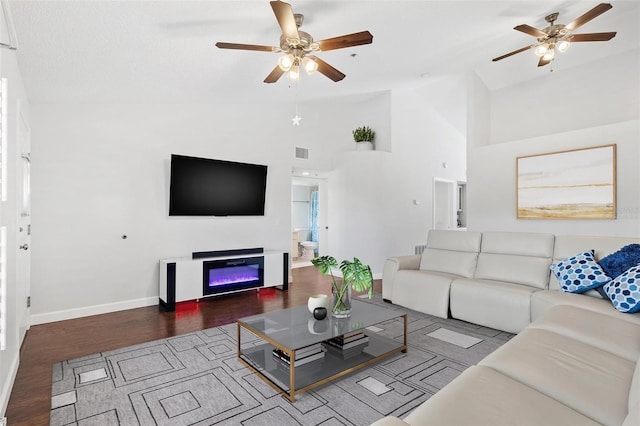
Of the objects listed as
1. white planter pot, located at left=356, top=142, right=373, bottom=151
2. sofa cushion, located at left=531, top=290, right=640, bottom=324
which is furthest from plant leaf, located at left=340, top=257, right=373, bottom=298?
white planter pot, located at left=356, top=142, right=373, bottom=151

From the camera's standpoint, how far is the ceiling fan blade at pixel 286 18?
2225 millimetres

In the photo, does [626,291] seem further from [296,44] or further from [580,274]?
[296,44]

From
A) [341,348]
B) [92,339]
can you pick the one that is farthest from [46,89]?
[341,348]

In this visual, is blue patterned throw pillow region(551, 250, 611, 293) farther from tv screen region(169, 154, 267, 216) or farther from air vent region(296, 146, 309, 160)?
air vent region(296, 146, 309, 160)

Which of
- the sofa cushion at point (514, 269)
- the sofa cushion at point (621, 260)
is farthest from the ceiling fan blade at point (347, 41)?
the sofa cushion at point (621, 260)

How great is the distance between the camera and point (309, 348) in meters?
2.43

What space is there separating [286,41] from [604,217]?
4.28 meters

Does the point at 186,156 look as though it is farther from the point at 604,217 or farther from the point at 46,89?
the point at 604,217

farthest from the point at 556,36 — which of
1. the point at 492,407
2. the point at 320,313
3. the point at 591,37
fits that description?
the point at 492,407

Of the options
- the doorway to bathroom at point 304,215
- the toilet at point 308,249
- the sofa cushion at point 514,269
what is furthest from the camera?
Result: the doorway to bathroom at point 304,215

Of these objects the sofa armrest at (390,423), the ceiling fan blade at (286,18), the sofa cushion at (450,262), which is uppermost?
the ceiling fan blade at (286,18)

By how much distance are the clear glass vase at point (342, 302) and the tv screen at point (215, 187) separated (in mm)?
2715

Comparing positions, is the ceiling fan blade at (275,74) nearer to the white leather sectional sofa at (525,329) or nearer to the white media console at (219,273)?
the white media console at (219,273)

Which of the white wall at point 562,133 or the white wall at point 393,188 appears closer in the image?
the white wall at point 562,133
